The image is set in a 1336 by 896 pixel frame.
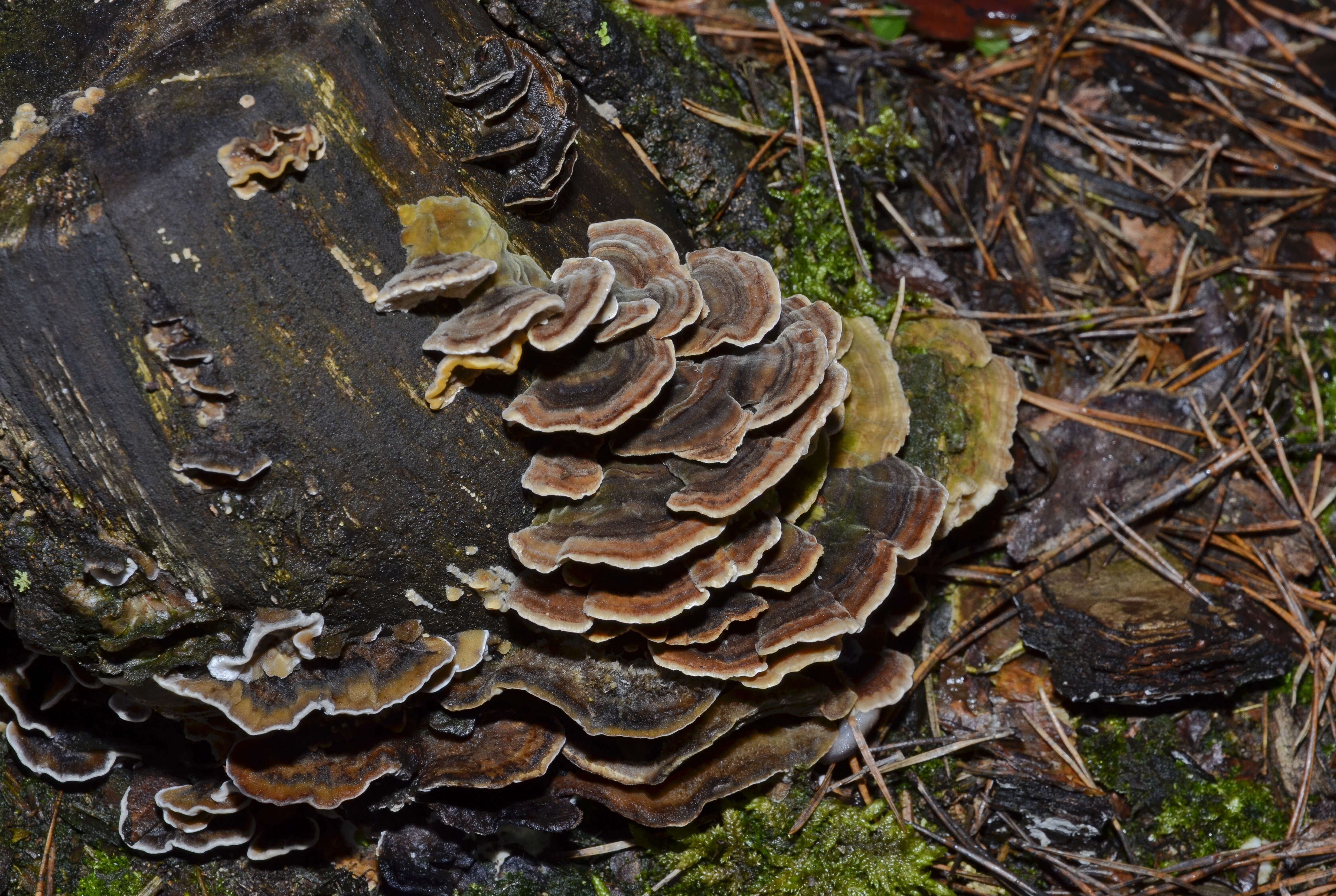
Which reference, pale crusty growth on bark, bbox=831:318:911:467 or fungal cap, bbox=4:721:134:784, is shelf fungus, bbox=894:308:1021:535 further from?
fungal cap, bbox=4:721:134:784

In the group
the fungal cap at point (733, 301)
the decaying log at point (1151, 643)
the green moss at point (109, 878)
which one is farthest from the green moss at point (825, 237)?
the green moss at point (109, 878)

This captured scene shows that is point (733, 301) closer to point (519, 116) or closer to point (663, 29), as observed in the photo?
point (519, 116)

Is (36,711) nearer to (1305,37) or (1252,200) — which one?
(1252,200)

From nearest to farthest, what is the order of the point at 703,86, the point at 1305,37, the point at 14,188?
the point at 14,188
the point at 703,86
the point at 1305,37

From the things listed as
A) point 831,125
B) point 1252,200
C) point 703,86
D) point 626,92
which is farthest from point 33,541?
point 1252,200

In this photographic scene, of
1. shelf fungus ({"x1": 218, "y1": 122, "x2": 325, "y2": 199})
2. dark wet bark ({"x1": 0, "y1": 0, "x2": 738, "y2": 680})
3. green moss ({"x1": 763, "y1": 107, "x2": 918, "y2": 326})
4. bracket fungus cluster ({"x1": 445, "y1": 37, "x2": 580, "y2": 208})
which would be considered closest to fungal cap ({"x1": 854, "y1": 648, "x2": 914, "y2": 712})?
green moss ({"x1": 763, "y1": 107, "x2": 918, "y2": 326})

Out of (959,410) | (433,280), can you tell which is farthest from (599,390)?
(959,410)

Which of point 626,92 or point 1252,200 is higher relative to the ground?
point 626,92
